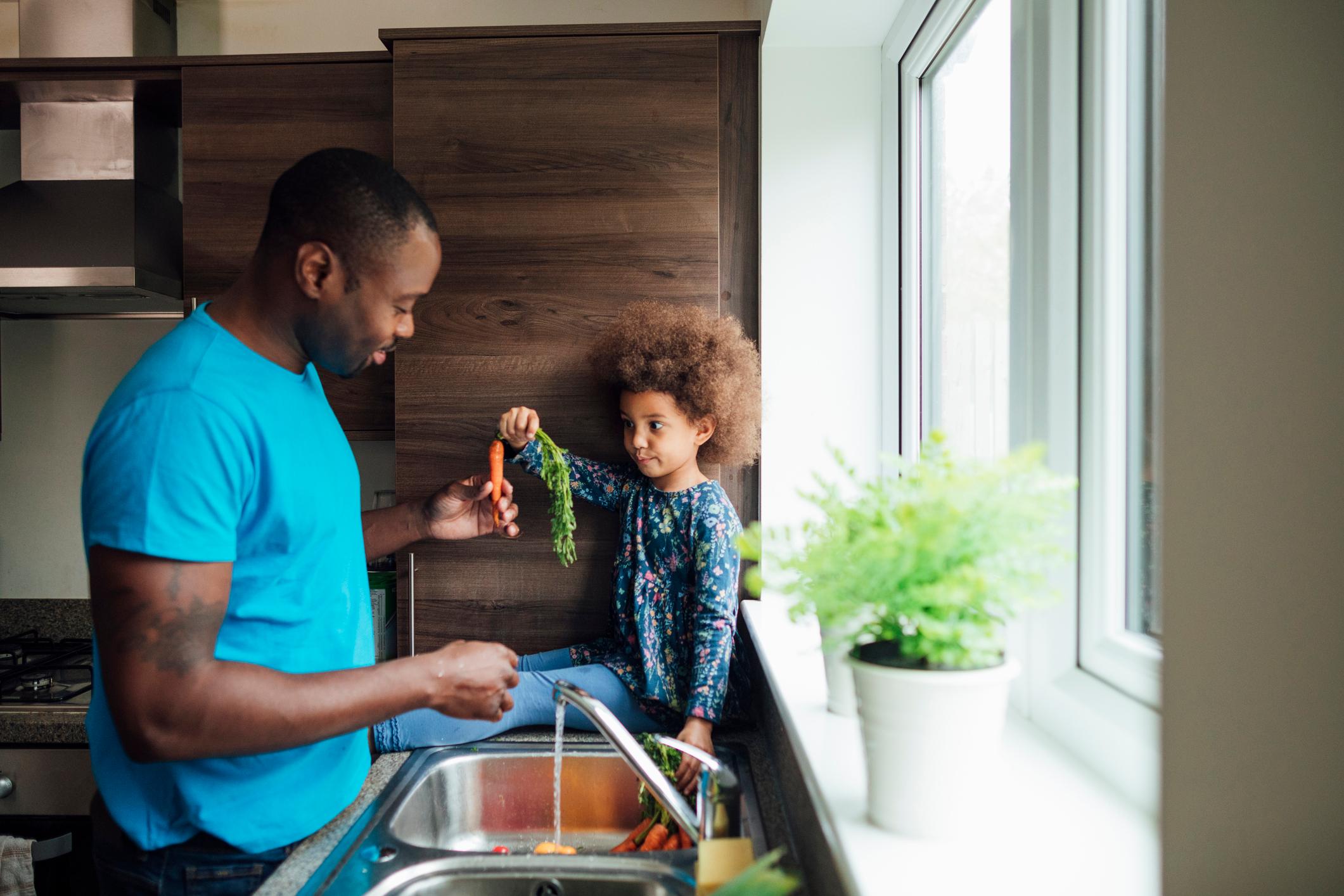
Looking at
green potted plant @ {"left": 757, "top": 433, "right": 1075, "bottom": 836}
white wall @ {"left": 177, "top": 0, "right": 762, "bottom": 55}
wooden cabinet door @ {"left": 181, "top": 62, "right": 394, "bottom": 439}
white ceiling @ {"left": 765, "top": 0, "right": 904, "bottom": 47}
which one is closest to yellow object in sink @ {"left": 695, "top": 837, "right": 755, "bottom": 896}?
green potted plant @ {"left": 757, "top": 433, "right": 1075, "bottom": 836}

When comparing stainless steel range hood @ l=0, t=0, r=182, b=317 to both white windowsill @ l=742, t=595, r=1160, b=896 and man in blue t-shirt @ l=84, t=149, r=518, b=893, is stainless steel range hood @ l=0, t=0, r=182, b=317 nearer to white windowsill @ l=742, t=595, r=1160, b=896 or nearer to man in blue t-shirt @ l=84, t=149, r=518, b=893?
man in blue t-shirt @ l=84, t=149, r=518, b=893

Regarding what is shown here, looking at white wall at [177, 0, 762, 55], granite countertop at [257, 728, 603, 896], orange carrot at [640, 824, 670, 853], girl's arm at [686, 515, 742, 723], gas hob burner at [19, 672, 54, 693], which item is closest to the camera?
granite countertop at [257, 728, 603, 896]

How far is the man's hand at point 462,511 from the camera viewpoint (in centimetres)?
156

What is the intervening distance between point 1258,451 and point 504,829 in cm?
138

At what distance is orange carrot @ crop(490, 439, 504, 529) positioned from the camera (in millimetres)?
1528

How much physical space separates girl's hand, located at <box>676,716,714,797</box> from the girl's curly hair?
505mm

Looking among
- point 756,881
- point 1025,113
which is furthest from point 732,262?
point 756,881

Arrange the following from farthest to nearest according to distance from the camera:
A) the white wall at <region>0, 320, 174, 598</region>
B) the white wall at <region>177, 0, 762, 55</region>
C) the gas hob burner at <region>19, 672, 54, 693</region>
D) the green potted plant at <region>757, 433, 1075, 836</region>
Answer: the white wall at <region>0, 320, 174, 598</region>
the white wall at <region>177, 0, 762, 55</region>
the gas hob burner at <region>19, 672, 54, 693</region>
the green potted plant at <region>757, 433, 1075, 836</region>

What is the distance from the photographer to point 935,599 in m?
0.61

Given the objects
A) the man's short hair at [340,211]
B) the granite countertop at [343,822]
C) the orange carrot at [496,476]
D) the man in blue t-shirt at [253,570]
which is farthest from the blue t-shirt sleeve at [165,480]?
the orange carrot at [496,476]

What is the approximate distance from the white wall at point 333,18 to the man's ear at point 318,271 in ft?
4.46

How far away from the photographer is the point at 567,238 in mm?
1680

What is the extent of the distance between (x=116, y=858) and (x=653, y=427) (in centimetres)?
100

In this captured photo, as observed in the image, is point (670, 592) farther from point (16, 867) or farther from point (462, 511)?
point (16, 867)
